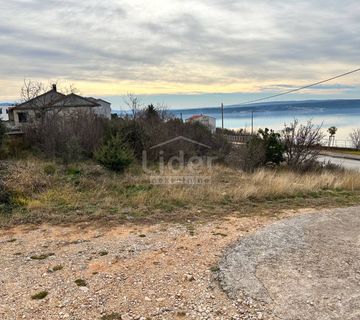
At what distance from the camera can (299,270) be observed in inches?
159

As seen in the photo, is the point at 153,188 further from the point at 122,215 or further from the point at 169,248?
the point at 169,248

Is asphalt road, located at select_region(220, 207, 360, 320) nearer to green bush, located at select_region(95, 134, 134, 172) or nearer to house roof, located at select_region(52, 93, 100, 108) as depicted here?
green bush, located at select_region(95, 134, 134, 172)

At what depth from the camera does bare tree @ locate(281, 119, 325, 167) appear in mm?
16938

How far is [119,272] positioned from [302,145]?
49.4 feet

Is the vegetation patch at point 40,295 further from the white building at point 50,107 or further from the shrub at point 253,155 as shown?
the white building at point 50,107

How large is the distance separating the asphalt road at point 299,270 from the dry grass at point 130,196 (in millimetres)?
1920

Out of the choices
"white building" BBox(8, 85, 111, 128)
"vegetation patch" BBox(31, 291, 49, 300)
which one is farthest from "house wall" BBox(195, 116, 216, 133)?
"vegetation patch" BBox(31, 291, 49, 300)

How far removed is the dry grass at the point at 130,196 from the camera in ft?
22.2

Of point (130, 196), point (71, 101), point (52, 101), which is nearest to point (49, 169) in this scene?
point (130, 196)

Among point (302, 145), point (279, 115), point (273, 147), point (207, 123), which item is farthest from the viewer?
Answer: point (279, 115)

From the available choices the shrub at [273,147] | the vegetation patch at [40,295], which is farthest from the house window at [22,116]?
the vegetation patch at [40,295]

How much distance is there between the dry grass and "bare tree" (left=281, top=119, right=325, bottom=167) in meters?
6.17

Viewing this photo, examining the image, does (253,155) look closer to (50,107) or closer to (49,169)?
(49,169)

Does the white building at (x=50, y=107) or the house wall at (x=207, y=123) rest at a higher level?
the white building at (x=50, y=107)
